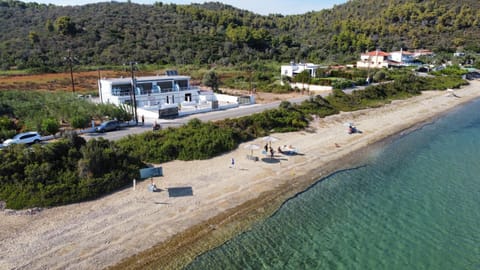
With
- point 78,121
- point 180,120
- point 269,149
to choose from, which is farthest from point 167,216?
point 180,120

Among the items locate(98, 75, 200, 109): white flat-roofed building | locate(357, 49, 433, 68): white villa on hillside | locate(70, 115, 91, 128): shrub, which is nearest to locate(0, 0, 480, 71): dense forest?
locate(357, 49, 433, 68): white villa on hillside

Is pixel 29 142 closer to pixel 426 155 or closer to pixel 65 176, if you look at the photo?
pixel 65 176

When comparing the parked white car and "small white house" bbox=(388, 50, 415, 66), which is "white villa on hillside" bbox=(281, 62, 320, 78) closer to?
"small white house" bbox=(388, 50, 415, 66)

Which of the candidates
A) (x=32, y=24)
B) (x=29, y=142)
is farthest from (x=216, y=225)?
(x=32, y=24)

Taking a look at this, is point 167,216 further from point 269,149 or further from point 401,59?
point 401,59

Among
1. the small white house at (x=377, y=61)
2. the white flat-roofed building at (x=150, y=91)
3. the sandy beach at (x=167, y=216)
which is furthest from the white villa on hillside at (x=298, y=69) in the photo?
the sandy beach at (x=167, y=216)
